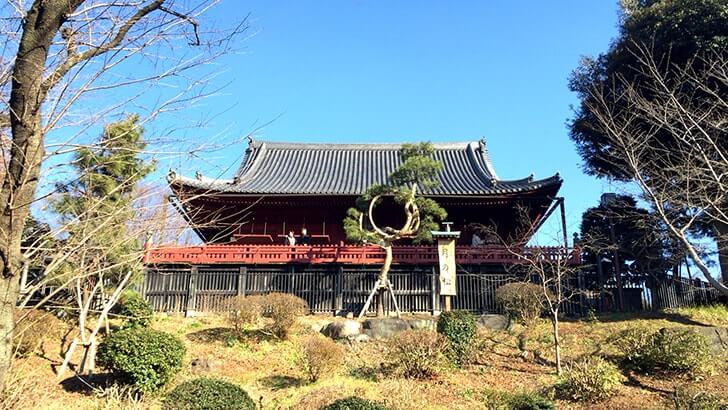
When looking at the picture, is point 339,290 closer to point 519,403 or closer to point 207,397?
point 519,403

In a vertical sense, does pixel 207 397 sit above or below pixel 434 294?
below

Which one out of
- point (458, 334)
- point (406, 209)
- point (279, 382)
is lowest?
point (279, 382)

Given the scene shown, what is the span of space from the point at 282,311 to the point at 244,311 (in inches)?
39.5

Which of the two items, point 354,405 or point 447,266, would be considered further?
point 447,266

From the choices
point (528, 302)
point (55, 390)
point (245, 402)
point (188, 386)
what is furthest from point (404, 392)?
point (55, 390)

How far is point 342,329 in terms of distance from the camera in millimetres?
14477

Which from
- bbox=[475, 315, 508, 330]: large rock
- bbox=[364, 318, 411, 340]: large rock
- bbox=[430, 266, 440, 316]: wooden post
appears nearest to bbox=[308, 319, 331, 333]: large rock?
bbox=[364, 318, 411, 340]: large rock

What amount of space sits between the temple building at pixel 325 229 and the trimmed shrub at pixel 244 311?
1916mm

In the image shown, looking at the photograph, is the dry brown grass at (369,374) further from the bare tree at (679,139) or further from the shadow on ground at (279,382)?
the bare tree at (679,139)

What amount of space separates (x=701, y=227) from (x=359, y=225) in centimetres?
1311

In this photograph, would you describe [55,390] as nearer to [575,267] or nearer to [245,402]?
[245,402]

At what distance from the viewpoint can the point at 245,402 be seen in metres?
8.49

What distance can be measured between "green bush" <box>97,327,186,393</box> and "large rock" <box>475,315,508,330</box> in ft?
26.3

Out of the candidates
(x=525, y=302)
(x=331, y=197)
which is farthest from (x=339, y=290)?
(x=525, y=302)
